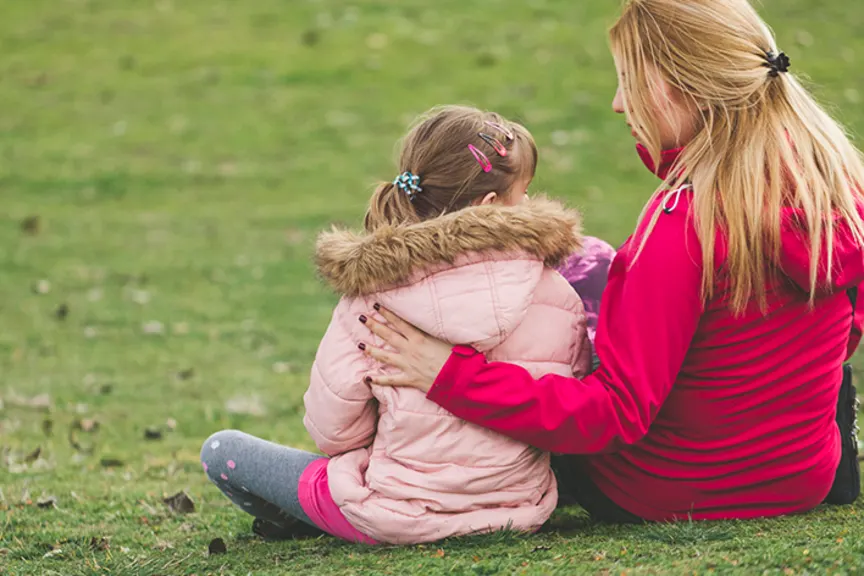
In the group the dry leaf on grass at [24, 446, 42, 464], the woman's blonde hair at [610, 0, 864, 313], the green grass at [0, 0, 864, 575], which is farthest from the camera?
the dry leaf on grass at [24, 446, 42, 464]

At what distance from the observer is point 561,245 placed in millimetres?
2873

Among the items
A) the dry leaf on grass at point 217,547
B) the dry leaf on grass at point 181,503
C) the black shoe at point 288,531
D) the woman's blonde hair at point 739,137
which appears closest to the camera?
the woman's blonde hair at point 739,137

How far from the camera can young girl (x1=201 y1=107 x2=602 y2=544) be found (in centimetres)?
278

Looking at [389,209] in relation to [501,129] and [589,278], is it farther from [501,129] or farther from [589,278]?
[589,278]

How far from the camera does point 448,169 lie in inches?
117

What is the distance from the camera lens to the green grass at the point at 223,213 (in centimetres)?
309

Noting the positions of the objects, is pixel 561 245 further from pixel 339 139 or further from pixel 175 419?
pixel 339 139

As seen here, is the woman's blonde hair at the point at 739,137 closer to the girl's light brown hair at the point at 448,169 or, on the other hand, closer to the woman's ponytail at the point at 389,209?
the girl's light brown hair at the point at 448,169

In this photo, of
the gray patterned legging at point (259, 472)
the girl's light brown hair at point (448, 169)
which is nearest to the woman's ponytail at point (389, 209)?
the girl's light brown hair at point (448, 169)

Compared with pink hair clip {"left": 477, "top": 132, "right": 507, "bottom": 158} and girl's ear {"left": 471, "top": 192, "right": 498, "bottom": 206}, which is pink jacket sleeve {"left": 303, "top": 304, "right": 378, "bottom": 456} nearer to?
girl's ear {"left": 471, "top": 192, "right": 498, "bottom": 206}

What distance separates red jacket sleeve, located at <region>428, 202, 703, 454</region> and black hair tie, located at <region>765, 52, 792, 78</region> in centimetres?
46

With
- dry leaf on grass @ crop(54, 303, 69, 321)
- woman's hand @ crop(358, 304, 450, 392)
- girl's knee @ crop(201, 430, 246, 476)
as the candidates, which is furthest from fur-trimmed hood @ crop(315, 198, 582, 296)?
dry leaf on grass @ crop(54, 303, 69, 321)

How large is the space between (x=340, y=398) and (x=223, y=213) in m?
7.54

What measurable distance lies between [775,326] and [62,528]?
2.33 m
